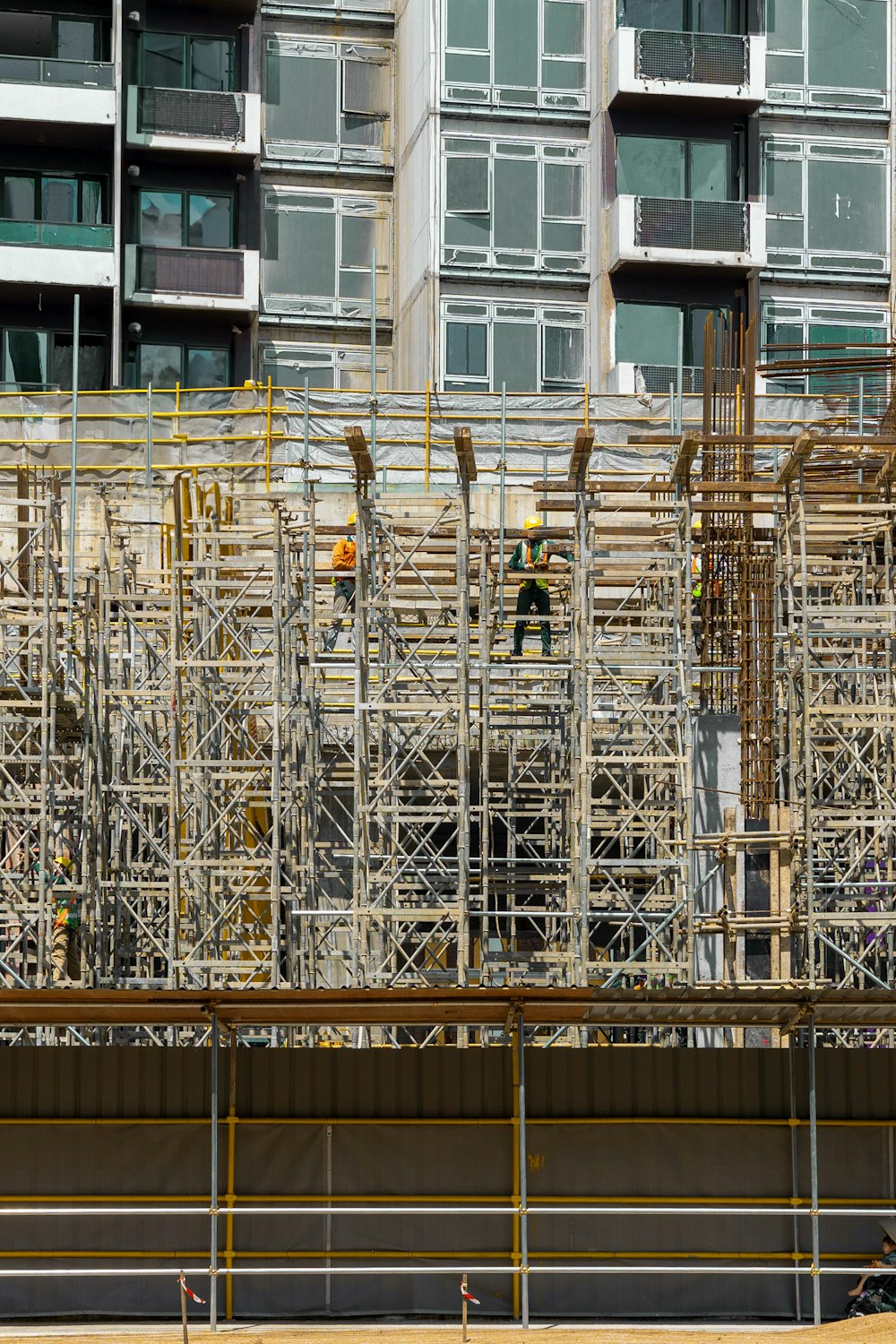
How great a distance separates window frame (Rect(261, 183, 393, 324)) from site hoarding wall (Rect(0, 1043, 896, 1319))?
1100 inches

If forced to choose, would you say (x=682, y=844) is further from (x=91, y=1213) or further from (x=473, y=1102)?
(x=91, y=1213)

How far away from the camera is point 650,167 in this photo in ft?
147

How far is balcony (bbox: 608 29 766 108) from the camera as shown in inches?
1740

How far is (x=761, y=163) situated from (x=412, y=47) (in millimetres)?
8332

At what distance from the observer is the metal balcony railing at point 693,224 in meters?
43.9

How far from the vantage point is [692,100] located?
1761 inches

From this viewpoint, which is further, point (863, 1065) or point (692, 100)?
point (692, 100)

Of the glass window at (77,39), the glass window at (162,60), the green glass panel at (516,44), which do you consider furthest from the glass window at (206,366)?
the green glass panel at (516,44)

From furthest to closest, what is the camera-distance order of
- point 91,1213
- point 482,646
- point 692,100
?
point 692,100 < point 482,646 < point 91,1213

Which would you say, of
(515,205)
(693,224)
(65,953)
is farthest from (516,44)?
(65,953)

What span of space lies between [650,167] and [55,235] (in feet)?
42.7

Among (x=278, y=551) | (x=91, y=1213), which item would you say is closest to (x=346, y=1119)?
(x=91, y=1213)

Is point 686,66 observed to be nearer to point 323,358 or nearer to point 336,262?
point 336,262

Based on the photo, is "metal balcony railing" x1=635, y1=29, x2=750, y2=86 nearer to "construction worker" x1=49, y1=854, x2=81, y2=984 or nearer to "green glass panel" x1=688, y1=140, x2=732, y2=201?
"green glass panel" x1=688, y1=140, x2=732, y2=201
